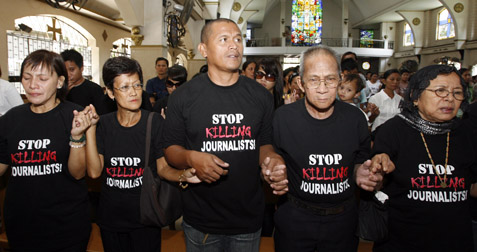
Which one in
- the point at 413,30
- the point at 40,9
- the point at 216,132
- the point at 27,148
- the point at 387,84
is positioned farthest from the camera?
the point at 413,30

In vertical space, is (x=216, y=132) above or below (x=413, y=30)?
below

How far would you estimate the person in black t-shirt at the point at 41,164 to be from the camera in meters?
1.67

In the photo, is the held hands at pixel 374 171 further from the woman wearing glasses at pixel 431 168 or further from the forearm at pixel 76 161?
the forearm at pixel 76 161

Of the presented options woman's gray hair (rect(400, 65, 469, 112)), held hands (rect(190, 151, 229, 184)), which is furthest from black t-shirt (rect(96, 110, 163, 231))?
woman's gray hair (rect(400, 65, 469, 112))

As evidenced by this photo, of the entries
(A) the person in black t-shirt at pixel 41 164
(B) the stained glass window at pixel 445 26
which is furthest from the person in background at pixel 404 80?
(B) the stained glass window at pixel 445 26

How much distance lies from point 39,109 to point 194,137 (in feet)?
2.98

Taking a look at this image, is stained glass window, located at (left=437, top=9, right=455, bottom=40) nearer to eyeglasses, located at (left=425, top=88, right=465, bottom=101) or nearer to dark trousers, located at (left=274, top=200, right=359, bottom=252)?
eyeglasses, located at (left=425, top=88, right=465, bottom=101)

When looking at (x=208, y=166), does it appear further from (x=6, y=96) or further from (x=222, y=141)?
(x=6, y=96)

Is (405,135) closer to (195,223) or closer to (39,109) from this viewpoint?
(195,223)

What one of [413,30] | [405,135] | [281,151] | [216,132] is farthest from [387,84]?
[413,30]

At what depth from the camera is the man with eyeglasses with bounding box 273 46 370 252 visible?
5.31ft

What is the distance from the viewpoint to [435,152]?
5.58 ft

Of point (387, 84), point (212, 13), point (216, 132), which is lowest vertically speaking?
point (216, 132)

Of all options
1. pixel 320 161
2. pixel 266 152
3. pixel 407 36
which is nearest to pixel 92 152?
pixel 266 152
